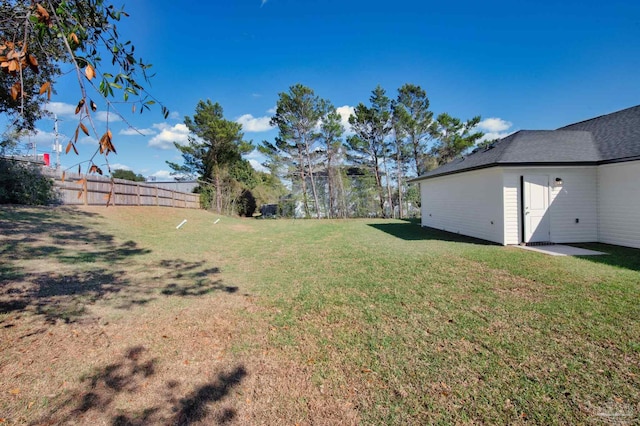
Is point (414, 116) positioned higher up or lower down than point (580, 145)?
higher up

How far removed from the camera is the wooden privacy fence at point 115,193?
1105 centimetres

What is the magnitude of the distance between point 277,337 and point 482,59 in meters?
16.6

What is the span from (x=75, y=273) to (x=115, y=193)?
9.72 metres

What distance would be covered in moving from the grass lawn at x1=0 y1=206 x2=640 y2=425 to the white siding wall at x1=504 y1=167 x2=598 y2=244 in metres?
2.30

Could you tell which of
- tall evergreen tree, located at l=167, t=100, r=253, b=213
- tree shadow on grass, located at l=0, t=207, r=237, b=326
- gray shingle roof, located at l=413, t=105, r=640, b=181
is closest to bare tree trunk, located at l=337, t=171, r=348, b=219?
tall evergreen tree, located at l=167, t=100, r=253, b=213

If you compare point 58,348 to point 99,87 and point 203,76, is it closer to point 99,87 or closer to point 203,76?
point 99,87

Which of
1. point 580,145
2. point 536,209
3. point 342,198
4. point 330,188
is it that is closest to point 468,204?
point 536,209

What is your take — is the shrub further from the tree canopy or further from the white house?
the white house

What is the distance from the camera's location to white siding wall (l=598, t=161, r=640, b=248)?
7.24 m

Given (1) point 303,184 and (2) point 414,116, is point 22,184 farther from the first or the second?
(2) point 414,116

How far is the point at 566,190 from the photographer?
8273mm

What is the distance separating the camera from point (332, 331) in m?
3.28

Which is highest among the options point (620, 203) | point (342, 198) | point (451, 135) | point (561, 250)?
point (451, 135)

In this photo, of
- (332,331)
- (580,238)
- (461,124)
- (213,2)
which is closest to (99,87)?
(332,331)
